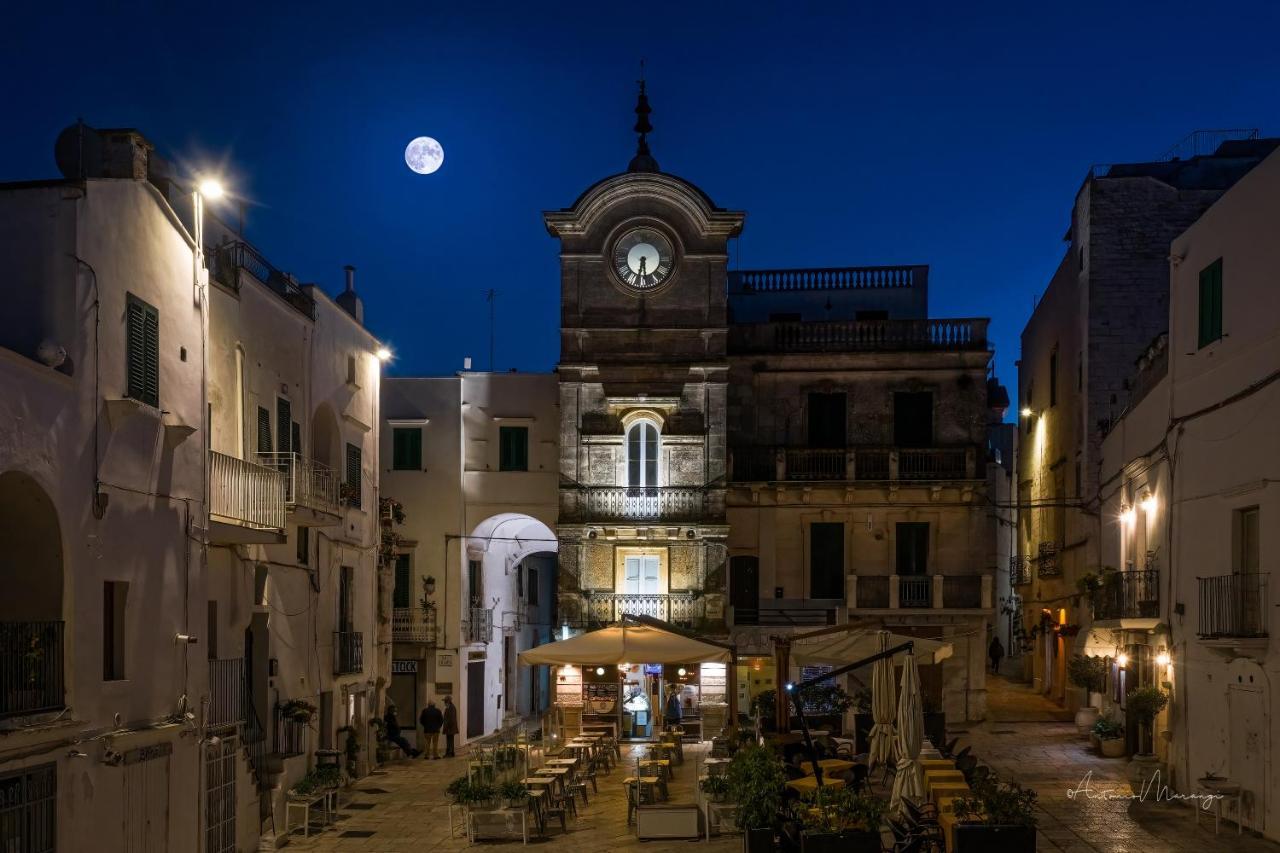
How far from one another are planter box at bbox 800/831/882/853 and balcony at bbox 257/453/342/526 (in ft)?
35.2

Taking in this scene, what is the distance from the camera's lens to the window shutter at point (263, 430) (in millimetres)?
22297

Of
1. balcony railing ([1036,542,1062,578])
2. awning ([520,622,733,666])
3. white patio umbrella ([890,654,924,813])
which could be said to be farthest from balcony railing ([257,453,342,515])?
balcony railing ([1036,542,1062,578])

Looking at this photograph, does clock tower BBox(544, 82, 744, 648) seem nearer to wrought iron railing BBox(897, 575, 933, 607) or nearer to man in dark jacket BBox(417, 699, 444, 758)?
man in dark jacket BBox(417, 699, 444, 758)

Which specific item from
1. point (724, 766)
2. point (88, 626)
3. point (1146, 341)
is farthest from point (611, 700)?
point (88, 626)

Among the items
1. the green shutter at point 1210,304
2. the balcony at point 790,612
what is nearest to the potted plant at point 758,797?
the green shutter at point 1210,304

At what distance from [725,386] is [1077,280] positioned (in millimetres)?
10542

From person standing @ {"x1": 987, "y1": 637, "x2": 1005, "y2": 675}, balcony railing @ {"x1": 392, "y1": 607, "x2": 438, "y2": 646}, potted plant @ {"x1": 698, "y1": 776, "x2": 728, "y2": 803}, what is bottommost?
person standing @ {"x1": 987, "y1": 637, "x2": 1005, "y2": 675}

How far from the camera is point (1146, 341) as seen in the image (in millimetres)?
34875

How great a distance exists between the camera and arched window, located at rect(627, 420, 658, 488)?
3678 centimetres

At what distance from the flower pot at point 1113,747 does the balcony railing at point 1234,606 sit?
8.41 m

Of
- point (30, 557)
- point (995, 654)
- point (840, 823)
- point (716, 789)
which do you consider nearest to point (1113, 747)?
point (716, 789)

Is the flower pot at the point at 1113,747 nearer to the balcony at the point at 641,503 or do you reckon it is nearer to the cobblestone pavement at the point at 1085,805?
the cobblestone pavement at the point at 1085,805

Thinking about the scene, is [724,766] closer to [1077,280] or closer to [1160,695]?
[1160,695]

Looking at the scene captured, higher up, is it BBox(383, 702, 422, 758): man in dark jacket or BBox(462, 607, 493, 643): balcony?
BBox(462, 607, 493, 643): balcony
